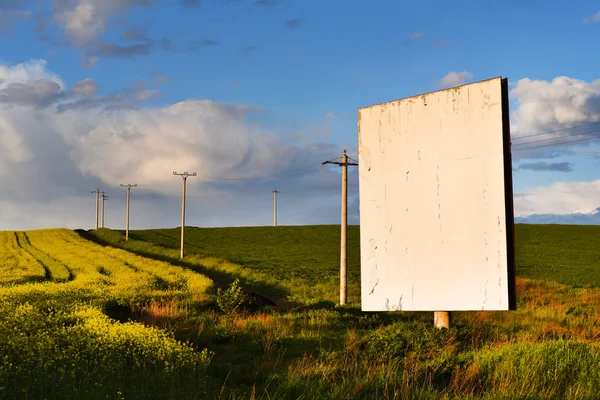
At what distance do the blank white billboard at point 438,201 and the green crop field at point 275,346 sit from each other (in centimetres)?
134

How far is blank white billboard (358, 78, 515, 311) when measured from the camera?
362 inches

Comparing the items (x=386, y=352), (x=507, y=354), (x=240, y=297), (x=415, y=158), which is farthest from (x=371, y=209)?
(x=240, y=297)

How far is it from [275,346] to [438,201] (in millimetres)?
5193

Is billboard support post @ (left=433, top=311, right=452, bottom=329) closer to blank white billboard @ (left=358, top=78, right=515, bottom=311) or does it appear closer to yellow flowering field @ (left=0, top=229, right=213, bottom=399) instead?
blank white billboard @ (left=358, top=78, right=515, bottom=311)

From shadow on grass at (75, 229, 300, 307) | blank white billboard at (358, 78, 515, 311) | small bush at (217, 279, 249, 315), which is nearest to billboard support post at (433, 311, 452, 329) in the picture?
blank white billboard at (358, 78, 515, 311)

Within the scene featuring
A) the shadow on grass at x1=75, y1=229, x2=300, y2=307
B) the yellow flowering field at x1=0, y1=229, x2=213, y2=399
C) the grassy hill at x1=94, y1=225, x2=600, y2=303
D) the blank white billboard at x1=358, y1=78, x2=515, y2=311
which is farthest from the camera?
the grassy hill at x1=94, y1=225, x2=600, y2=303

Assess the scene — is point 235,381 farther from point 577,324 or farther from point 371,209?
point 577,324

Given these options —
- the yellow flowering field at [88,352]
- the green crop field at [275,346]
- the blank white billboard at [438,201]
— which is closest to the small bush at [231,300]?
the green crop field at [275,346]

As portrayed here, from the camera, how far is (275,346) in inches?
476

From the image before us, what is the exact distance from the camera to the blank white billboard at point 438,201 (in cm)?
920

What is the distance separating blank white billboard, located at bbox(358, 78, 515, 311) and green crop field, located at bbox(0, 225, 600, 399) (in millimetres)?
1344

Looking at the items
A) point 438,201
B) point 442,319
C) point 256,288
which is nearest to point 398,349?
point 442,319

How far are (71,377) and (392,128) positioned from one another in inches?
282

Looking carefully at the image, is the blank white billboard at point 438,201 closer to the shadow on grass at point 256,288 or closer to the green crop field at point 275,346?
the green crop field at point 275,346
